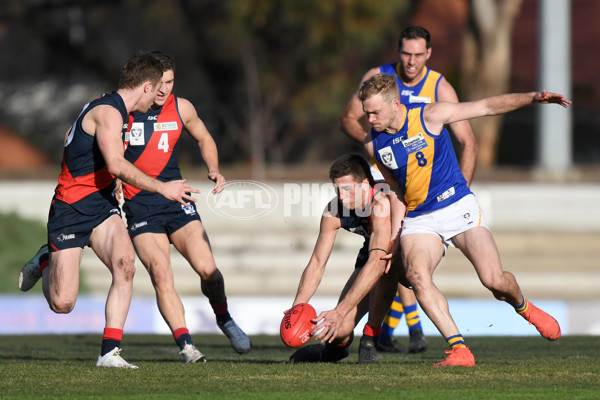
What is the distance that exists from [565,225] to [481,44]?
4544mm

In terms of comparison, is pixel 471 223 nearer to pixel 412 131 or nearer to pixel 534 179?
pixel 412 131

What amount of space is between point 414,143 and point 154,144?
6.79ft

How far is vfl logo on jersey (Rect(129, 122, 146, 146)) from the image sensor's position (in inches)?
288

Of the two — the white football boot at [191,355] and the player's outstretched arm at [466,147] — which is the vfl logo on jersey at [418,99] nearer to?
the player's outstretched arm at [466,147]

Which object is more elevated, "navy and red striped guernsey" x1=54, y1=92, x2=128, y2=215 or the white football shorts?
"navy and red striped guernsey" x1=54, y1=92, x2=128, y2=215

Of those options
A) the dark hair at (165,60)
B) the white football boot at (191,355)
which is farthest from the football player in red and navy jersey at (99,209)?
the white football boot at (191,355)

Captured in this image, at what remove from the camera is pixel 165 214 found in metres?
7.32

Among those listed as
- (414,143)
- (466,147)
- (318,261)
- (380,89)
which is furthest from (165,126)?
(466,147)

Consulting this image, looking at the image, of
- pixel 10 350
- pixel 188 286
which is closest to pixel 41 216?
pixel 188 286

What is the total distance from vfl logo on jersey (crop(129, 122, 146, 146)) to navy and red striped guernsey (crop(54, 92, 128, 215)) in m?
0.52

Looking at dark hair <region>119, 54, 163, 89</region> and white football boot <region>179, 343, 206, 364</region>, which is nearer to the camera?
dark hair <region>119, 54, 163, 89</region>

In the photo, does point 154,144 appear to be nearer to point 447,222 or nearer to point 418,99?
point 418,99

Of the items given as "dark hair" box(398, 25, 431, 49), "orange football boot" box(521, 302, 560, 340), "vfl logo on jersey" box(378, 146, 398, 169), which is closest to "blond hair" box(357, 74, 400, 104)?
"vfl logo on jersey" box(378, 146, 398, 169)

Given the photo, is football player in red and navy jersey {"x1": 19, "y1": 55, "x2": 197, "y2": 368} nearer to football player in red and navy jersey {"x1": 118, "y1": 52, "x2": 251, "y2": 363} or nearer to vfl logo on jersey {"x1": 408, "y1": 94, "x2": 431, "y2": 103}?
football player in red and navy jersey {"x1": 118, "y1": 52, "x2": 251, "y2": 363}
